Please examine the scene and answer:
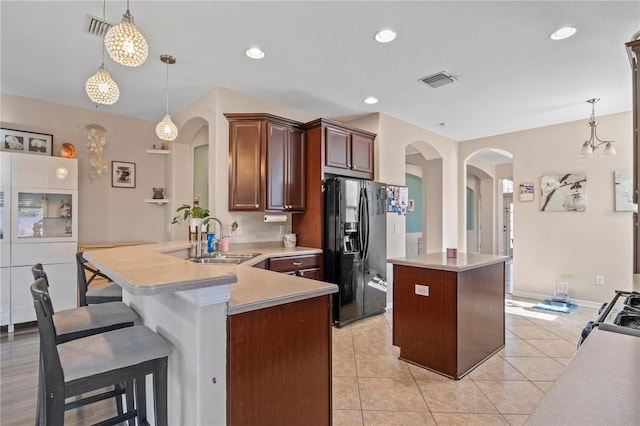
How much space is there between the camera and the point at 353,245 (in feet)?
12.7

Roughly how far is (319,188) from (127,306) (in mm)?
2375

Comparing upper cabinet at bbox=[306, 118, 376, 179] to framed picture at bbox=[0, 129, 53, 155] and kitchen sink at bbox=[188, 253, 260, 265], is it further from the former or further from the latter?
framed picture at bbox=[0, 129, 53, 155]

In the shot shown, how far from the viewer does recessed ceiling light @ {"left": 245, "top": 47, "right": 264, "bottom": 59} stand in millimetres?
2804

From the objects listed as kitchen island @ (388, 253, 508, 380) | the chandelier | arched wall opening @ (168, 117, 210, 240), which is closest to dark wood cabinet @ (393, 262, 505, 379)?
kitchen island @ (388, 253, 508, 380)

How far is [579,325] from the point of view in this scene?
379 cm

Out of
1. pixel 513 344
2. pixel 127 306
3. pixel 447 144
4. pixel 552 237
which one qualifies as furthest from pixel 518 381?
pixel 447 144

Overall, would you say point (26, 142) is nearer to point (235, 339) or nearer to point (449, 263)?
point (235, 339)

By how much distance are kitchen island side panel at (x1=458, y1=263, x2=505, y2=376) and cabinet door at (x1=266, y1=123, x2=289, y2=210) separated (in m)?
2.12

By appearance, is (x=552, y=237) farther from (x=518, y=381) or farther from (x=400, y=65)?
(x=400, y=65)

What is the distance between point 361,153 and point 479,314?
2.41 m

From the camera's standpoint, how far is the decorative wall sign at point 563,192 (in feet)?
15.5

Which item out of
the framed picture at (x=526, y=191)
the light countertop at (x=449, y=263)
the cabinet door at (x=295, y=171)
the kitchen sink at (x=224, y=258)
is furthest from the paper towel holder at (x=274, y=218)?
the framed picture at (x=526, y=191)

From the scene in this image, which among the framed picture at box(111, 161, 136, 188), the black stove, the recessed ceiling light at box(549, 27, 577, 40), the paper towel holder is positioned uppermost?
the recessed ceiling light at box(549, 27, 577, 40)

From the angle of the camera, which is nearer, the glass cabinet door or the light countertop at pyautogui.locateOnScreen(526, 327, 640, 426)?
the light countertop at pyautogui.locateOnScreen(526, 327, 640, 426)
